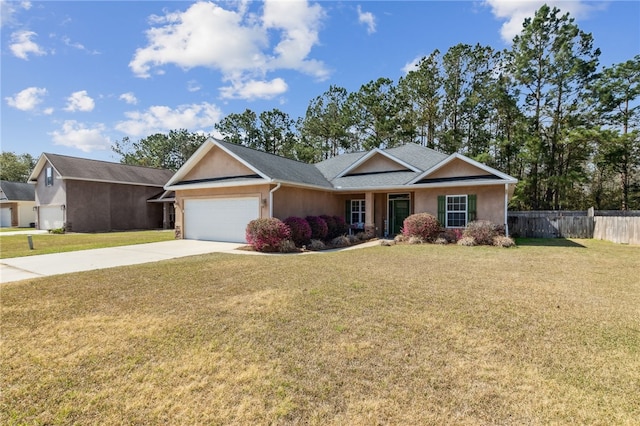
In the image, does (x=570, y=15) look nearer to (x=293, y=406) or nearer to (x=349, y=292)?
(x=349, y=292)

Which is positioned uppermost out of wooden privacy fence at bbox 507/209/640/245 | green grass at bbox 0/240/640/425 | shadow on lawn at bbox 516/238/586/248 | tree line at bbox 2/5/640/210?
tree line at bbox 2/5/640/210

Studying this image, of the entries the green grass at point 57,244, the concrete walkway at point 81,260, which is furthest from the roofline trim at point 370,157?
the green grass at point 57,244

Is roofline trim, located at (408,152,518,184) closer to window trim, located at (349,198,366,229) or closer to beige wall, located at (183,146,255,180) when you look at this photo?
window trim, located at (349,198,366,229)

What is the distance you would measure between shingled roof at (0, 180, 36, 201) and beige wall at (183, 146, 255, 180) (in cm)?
2898

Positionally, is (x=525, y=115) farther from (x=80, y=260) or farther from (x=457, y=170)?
(x=80, y=260)

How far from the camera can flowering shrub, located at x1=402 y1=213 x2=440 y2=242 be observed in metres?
15.2

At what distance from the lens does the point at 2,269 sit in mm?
9266

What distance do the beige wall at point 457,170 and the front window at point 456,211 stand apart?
1.13 m

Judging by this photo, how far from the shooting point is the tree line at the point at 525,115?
24828mm

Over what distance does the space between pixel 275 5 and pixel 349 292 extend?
12015 mm

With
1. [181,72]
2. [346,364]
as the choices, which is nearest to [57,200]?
[181,72]

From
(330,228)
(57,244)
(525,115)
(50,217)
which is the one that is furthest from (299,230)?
(50,217)

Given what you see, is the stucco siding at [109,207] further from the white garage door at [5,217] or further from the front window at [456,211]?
the front window at [456,211]

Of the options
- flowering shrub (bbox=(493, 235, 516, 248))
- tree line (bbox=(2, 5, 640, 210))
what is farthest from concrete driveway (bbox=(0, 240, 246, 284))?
tree line (bbox=(2, 5, 640, 210))
